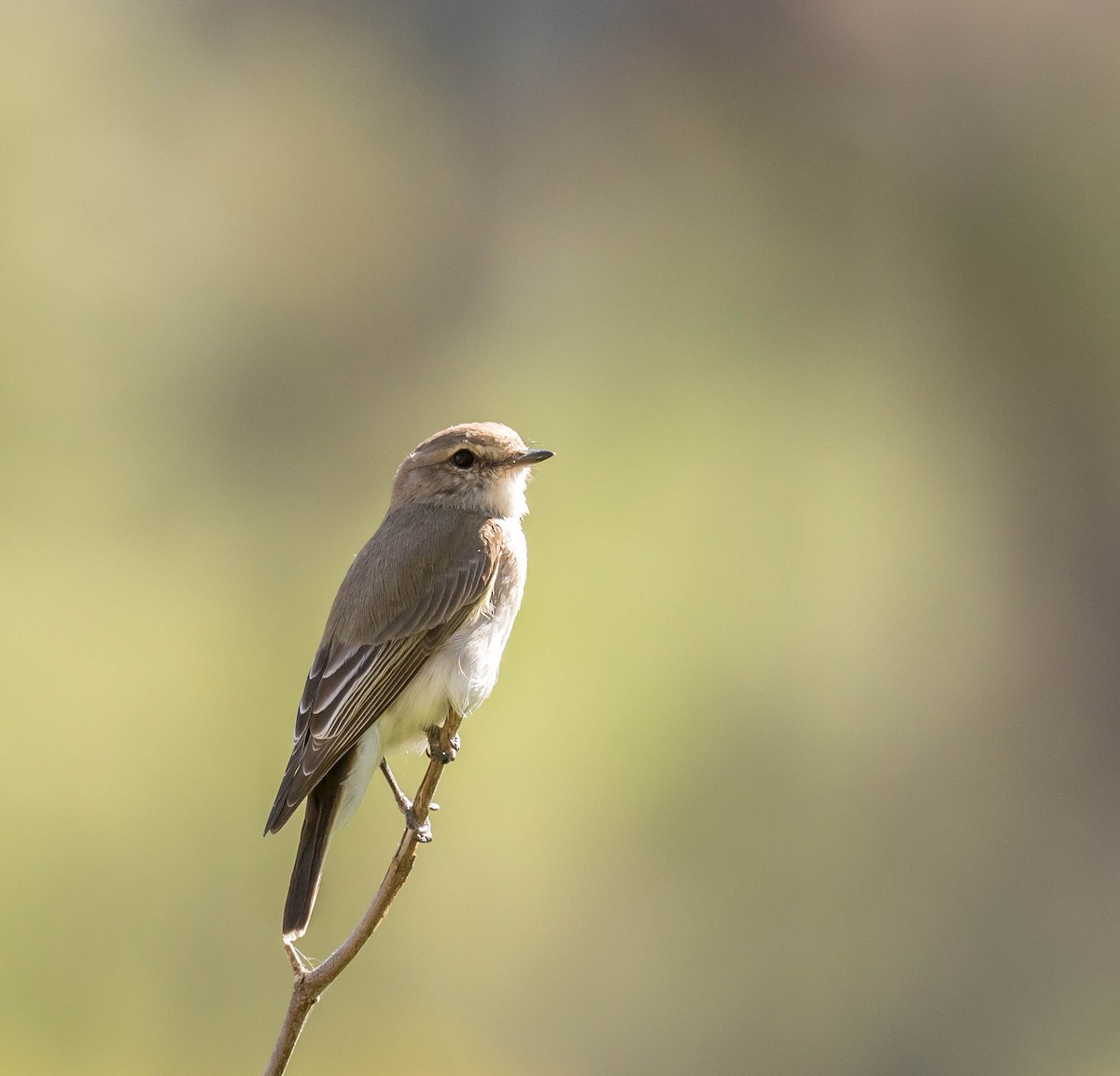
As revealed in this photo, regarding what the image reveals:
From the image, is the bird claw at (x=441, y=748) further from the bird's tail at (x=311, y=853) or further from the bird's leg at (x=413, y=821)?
the bird's tail at (x=311, y=853)

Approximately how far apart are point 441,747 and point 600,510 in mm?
5658

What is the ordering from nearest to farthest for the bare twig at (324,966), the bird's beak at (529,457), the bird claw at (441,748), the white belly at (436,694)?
the bare twig at (324,966) → the bird claw at (441,748) → the white belly at (436,694) → the bird's beak at (529,457)

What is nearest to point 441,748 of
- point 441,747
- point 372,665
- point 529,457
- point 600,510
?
point 441,747

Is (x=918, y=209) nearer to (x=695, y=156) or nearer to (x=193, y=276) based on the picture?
(x=695, y=156)

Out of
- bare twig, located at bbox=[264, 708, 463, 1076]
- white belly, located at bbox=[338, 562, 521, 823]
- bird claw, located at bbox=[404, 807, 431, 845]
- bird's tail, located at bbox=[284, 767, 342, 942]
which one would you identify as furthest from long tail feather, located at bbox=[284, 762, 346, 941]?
bare twig, located at bbox=[264, 708, 463, 1076]

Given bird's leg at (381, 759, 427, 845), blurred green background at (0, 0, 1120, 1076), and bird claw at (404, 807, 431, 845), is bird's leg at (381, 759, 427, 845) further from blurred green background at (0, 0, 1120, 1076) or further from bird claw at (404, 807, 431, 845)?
blurred green background at (0, 0, 1120, 1076)

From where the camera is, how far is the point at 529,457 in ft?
10.6

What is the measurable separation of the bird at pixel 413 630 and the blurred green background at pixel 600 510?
10.0ft

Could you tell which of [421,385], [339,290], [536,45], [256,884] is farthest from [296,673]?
Answer: [536,45]

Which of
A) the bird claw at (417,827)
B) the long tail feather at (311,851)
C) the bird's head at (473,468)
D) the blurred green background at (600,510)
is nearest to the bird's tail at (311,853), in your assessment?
the long tail feather at (311,851)

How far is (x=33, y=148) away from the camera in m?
9.32

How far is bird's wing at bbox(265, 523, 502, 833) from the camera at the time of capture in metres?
2.76

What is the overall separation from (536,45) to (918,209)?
3.74 m

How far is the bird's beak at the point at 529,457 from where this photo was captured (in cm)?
318
